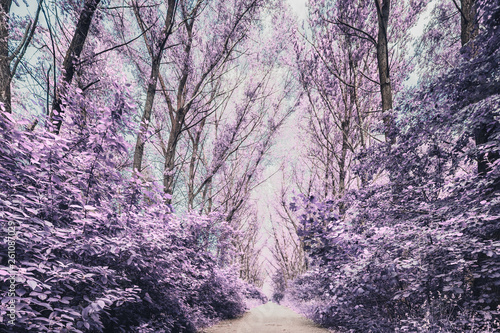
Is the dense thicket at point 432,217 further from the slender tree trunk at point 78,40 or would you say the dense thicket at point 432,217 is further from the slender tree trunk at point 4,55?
the slender tree trunk at point 4,55

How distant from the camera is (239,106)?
10.8m

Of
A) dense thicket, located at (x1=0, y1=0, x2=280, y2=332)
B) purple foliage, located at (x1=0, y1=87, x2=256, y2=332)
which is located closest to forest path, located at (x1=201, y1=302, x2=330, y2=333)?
dense thicket, located at (x1=0, y1=0, x2=280, y2=332)

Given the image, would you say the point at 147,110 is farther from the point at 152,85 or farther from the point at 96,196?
the point at 96,196

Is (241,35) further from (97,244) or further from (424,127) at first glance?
(97,244)

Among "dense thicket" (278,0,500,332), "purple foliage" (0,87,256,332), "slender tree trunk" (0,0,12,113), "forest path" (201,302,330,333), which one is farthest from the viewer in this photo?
"forest path" (201,302,330,333)

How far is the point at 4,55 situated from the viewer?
345cm

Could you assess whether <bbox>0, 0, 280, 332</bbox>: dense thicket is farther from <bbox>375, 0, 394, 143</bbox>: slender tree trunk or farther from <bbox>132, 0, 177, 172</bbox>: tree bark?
<bbox>375, 0, 394, 143</bbox>: slender tree trunk

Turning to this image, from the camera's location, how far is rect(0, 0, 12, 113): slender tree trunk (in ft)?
10.9

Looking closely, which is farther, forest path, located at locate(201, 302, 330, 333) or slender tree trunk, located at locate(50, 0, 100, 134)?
forest path, located at locate(201, 302, 330, 333)

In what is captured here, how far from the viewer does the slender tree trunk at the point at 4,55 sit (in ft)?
10.9

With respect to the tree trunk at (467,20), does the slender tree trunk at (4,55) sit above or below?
below

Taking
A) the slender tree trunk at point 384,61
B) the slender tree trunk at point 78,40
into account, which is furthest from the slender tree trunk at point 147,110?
the slender tree trunk at point 384,61

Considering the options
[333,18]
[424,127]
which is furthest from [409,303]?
[333,18]

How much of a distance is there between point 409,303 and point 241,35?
8107 mm
